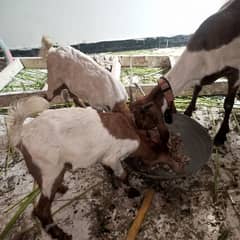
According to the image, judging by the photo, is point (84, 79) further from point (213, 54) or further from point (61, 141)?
point (213, 54)

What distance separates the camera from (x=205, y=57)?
6.40ft

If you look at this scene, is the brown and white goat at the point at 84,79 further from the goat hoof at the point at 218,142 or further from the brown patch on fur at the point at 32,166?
the goat hoof at the point at 218,142

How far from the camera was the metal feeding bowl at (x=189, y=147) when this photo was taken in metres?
1.74

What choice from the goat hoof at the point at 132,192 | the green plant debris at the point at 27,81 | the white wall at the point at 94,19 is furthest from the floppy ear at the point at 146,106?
the white wall at the point at 94,19

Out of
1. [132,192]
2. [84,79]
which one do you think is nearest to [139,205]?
[132,192]

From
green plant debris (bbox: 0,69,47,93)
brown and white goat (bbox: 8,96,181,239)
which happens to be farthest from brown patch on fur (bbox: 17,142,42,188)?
green plant debris (bbox: 0,69,47,93)

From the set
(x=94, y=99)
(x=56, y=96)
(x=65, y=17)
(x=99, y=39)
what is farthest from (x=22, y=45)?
(x=94, y=99)

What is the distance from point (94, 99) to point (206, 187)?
2.75ft

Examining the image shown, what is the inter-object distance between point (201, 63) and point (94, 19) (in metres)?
1.89

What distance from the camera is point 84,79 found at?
198cm

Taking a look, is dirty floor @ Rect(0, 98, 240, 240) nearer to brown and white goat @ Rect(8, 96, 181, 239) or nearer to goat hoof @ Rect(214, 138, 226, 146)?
goat hoof @ Rect(214, 138, 226, 146)

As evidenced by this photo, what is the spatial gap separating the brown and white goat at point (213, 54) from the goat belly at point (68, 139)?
2.23 ft

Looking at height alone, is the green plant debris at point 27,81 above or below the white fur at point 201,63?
below

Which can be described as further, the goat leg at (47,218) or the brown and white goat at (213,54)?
the brown and white goat at (213,54)
